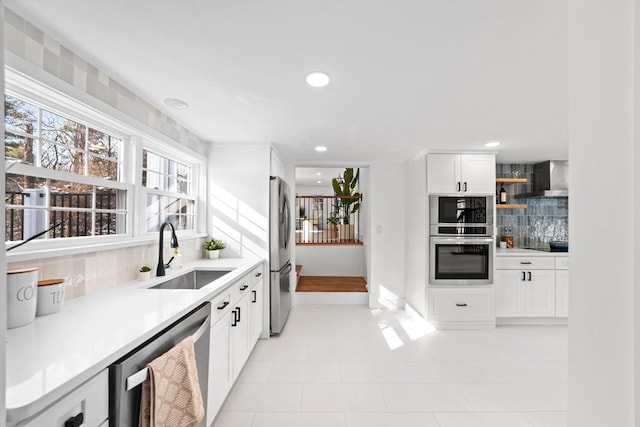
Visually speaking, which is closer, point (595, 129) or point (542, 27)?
point (595, 129)

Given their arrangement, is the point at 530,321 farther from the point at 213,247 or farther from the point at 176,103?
the point at 176,103

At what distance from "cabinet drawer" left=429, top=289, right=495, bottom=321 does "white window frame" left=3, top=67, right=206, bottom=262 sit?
123 inches

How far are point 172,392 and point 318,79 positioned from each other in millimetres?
1832

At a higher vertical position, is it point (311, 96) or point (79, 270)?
point (311, 96)

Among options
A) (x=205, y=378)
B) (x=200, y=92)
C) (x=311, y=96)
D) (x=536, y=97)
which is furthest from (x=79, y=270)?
(x=536, y=97)

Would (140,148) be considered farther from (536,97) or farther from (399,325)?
(399,325)

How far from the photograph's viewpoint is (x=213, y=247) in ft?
11.1

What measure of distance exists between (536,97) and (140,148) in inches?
118

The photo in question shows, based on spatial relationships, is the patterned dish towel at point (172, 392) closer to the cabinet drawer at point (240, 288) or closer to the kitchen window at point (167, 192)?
the cabinet drawer at point (240, 288)

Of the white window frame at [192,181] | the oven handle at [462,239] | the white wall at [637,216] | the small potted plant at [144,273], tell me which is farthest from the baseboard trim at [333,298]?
the white wall at [637,216]

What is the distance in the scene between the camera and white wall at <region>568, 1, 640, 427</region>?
0.54m

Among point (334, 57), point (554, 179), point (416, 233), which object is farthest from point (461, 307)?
point (334, 57)

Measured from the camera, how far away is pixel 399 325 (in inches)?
155

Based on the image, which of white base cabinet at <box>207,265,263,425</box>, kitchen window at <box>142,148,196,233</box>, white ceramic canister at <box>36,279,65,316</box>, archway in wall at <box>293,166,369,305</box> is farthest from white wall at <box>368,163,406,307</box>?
white ceramic canister at <box>36,279,65,316</box>
